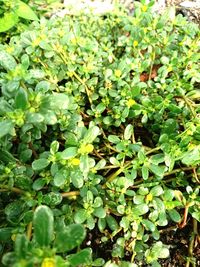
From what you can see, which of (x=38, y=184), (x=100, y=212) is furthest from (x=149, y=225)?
(x=38, y=184)

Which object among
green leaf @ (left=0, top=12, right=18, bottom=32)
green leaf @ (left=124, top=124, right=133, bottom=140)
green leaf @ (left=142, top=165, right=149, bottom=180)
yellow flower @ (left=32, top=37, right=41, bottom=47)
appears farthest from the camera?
green leaf @ (left=0, top=12, right=18, bottom=32)

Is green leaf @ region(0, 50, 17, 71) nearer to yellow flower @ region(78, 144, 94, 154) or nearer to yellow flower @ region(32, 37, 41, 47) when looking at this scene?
yellow flower @ region(32, 37, 41, 47)

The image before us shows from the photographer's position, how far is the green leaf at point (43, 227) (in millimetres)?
885

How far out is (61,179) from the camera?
49.6 inches

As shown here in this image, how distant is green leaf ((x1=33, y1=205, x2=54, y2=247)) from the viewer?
89 cm

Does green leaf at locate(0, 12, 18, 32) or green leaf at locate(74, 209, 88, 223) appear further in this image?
green leaf at locate(0, 12, 18, 32)

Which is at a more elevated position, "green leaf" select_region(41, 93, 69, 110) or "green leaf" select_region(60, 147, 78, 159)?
"green leaf" select_region(41, 93, 69, 110)

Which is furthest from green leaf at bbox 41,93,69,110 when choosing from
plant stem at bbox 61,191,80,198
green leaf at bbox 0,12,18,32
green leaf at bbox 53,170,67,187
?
green leaf at bbox 0,12,18,32

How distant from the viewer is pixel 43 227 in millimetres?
890

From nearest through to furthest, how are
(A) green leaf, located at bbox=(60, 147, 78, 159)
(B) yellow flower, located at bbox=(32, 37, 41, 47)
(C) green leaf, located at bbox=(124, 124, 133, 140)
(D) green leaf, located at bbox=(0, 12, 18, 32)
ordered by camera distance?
(A) green leaf, located at bbox=(60, 147, 78, 159) → (C) green leaf, located at bbox=(124, 124, 133, 140) → (B) yellow flower, located at bbox=(32, 37, 41, 47) → (D) green leaf, located at bbox=(0, 12, 18, 32)

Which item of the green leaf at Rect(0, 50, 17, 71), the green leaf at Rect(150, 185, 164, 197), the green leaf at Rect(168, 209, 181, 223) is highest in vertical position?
the green leaf at Rect(0, 50, 17, 71)

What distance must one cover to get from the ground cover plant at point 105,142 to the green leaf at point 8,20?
26 centimetres

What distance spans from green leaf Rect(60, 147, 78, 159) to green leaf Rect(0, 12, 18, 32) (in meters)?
0.96

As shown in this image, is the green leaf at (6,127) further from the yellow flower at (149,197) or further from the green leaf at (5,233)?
the yellow flower at (149,197)
